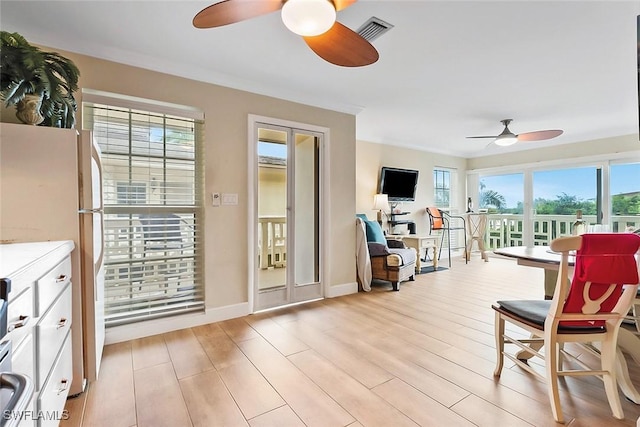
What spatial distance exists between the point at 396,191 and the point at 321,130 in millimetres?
2575

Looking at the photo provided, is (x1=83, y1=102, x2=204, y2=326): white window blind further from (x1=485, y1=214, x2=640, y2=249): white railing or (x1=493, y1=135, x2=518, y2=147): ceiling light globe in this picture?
(x1=485, y1=214, x2=640, y2=249): white railing

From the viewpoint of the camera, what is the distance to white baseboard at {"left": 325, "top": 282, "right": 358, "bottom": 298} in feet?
11.8

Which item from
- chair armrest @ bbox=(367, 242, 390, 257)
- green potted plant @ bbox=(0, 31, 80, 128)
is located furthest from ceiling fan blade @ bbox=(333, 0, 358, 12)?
chair armrest @ bbox=(367, 242, 390, 257)

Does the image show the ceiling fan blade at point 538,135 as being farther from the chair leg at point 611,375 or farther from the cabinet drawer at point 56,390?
the cabinet drawer at point 56,390

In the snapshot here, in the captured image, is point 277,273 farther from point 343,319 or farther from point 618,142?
point 618,142

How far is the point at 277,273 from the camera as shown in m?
3.27

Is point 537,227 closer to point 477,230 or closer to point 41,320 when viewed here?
point 477,230

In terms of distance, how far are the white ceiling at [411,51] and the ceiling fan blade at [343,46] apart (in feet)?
1.14

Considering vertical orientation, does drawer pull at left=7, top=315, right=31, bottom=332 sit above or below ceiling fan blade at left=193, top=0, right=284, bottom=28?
below

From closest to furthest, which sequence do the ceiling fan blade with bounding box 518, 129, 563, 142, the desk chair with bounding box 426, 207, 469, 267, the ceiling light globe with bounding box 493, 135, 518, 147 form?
the ceiling fan blade with bounding box 518, 129, 563, 142
the ceiling light globe with bounding box 493, 135, 518, 147
the desk chair with bounding box 426, 207, 469, 267

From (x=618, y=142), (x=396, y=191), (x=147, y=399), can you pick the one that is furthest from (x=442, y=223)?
(x=147, y=399)

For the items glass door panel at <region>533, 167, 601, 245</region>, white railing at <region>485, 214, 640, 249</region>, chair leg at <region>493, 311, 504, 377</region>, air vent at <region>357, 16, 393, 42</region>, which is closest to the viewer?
chair leg at <region>493, 311, 504, 377</region>

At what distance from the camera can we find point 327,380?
6.04 feet

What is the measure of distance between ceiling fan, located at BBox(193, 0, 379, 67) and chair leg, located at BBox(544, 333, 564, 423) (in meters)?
1.89
